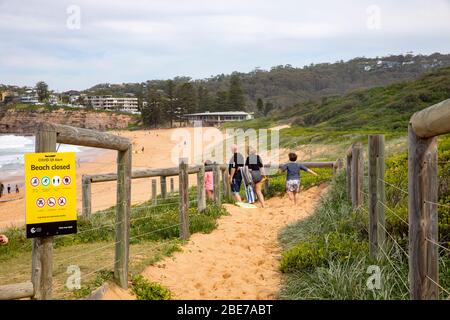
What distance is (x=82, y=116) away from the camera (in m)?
143

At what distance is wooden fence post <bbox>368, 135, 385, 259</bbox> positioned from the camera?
5301 millimetres

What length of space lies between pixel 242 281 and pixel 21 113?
15199 centimetres

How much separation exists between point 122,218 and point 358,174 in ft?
11.6

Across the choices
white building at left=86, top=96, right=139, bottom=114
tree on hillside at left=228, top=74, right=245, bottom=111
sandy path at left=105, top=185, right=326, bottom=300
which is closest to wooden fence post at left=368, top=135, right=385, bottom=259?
sandy path at left=105, top=185, right=326, bottom=300

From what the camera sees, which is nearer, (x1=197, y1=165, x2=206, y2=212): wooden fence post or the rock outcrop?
(x1=197, y1=165, x2=206, y2=212): wooden fence post

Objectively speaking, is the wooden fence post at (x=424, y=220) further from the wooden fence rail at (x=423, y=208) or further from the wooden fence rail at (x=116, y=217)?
the wooden fence rail at (x=116, y=217)

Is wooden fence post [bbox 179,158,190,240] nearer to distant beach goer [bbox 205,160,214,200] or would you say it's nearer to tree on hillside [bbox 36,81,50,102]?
distant beach goer [bbox 205,160,214,200]

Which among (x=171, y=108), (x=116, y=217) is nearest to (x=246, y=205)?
(x=116, y=217)

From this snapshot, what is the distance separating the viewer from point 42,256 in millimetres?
3793

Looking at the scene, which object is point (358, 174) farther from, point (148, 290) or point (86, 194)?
point (86, 194)

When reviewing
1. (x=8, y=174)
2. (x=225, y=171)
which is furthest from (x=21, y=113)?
(x=225, y=171)

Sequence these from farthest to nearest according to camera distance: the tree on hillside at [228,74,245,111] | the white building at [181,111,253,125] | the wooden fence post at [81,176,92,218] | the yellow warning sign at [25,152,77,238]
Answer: the tree on hillside at [228,74,245,111] → the white building at [181,111,253,125] → the wooden fence post at [81,176,92,218] → the yellow warning sign at [25,152,77,238]

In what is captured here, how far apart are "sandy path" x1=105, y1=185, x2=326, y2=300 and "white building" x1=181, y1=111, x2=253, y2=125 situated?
3789 inches

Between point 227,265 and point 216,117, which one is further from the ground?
point 216,117
